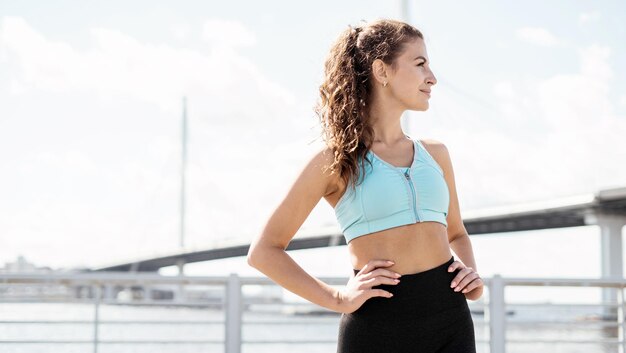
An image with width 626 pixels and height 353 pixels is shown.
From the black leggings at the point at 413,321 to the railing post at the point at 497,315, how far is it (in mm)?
3429

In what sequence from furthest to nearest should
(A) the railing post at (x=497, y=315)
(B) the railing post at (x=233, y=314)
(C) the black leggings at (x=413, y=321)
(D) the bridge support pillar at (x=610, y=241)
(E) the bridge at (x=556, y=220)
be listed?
(D) the bridge support pillar at (x=610, y=241), (E) the bridge at (x=556, y=220), (A) the railing post at (x=497, y=315), (B) the railing post at (x=233, y=314), (C) the black leggings at (x=413, y=321)

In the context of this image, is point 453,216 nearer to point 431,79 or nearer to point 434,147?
point 434,147

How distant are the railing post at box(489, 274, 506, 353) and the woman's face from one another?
134 inches

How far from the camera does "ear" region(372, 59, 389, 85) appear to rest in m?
1.62

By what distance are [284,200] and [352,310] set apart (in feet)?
0.75

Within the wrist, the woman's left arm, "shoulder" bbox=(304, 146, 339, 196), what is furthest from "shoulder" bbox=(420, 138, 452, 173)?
the wrist

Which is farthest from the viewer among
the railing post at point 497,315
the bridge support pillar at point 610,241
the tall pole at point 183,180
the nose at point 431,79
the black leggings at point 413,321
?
the tall pole at point 183,180

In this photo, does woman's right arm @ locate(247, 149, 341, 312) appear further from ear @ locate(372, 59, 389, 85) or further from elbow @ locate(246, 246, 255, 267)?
ear @ locate(372, 59, 389, 85)

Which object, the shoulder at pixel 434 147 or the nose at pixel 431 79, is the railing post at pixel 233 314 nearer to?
the shoulder at pixel 434 147

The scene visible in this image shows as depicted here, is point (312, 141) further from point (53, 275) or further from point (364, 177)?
point (53, 275)

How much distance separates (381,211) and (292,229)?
0.17 m

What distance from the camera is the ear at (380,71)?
5.33 ft

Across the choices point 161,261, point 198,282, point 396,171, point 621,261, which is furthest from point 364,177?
point 161,261

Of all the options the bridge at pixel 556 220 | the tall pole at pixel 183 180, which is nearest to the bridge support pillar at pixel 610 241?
the bridge at pixel 556 220
